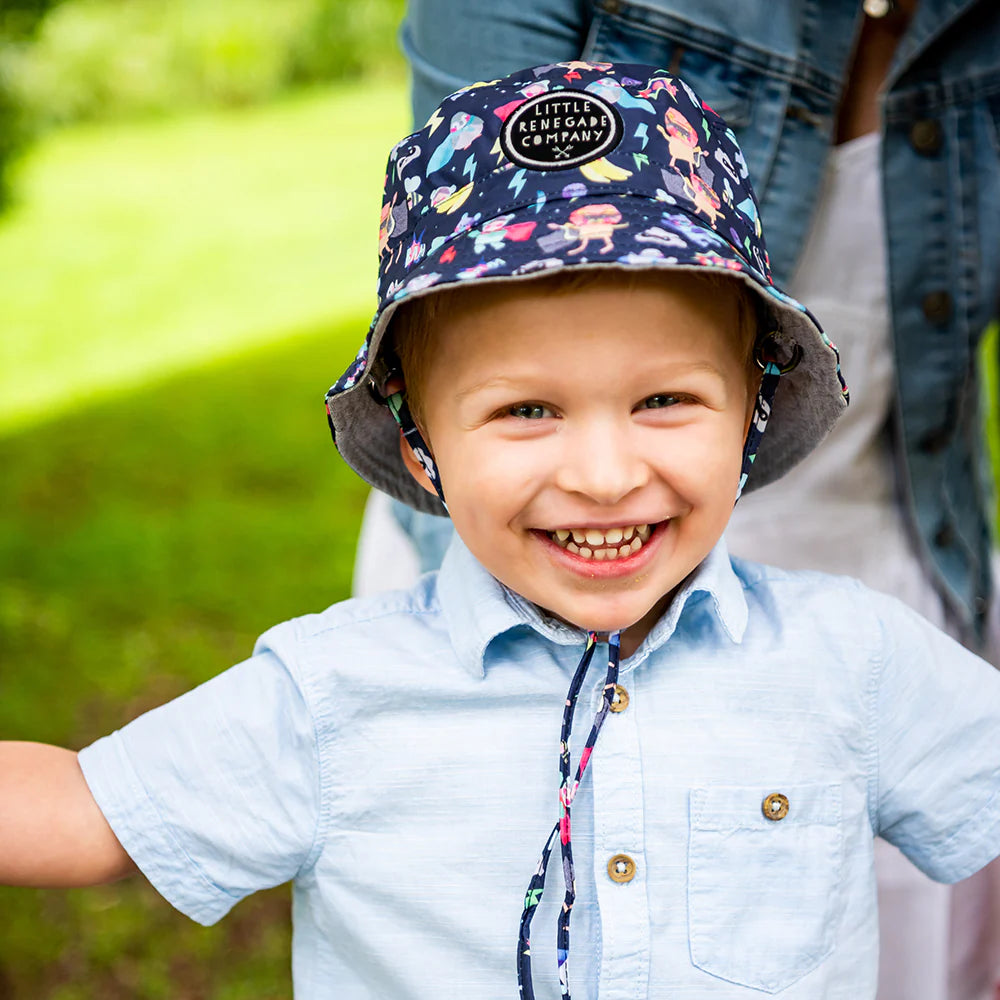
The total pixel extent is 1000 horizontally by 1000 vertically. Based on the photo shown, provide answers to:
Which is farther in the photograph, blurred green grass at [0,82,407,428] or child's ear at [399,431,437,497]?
blurred green grass at [0,82,407,428]

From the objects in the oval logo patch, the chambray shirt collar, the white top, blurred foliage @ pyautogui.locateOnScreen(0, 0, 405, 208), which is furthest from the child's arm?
blurred foliage @ pyautogui.locateOnScreen(0, 0, 405, 208)

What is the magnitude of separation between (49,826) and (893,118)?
4.74ft

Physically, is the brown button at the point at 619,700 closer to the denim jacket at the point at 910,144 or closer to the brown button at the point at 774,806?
the brown button at the point at 774,806

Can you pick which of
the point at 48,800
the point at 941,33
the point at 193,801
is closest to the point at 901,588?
the point at 941,33

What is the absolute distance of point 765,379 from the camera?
5.14 feet

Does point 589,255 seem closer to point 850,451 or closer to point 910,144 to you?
point 910,144

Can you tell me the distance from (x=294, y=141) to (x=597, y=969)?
10.2 metres

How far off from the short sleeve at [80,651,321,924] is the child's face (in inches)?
12.0

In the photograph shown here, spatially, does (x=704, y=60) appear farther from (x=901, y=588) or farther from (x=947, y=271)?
(x=901, y=588)

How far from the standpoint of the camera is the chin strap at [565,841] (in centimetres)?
145

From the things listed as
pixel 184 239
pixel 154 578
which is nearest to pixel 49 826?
pixel 154 578

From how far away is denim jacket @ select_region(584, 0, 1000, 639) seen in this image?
181 centimetres

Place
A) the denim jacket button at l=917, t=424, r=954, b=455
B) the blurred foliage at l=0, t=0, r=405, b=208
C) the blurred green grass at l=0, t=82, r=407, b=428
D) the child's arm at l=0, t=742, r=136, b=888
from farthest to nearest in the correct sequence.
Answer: the blurred foliage at l=0, t=0, r=405, b=208 < the blurred green grass at l=0, t=82, r=407, b=428 < the denim jacket button at l=917, t=424, r=954, b=455 < the child's arm at l=0, t=742, r=136, b=888

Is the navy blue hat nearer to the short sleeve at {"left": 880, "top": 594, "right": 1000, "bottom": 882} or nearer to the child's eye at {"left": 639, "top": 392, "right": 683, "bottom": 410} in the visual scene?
the child's eye at {"left": 639, "top": 392, "right": 683, "bottom": 410}
